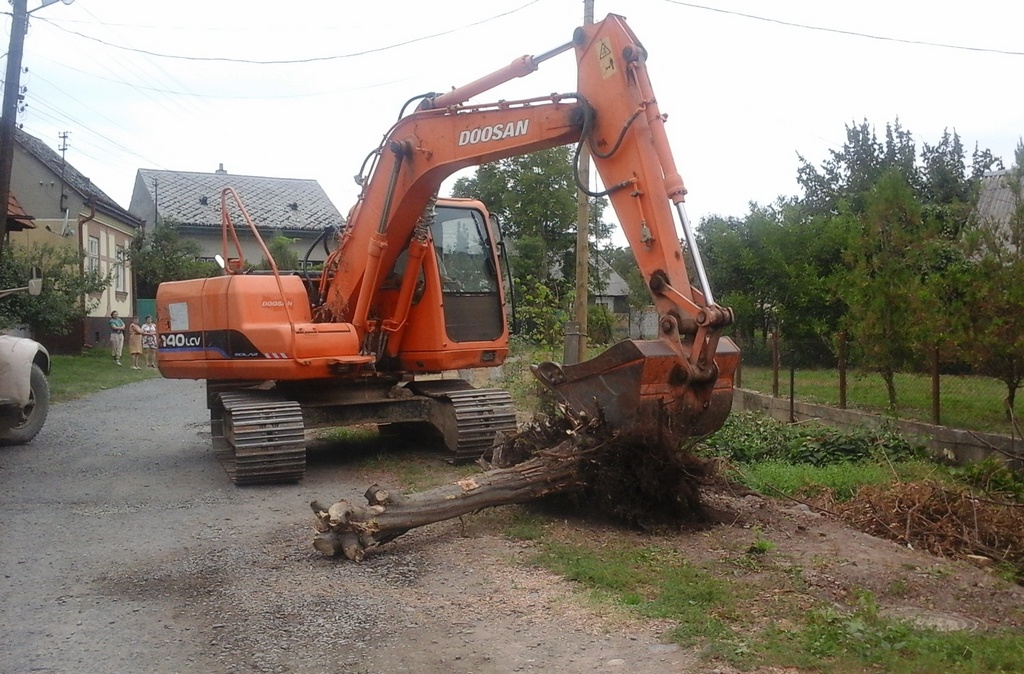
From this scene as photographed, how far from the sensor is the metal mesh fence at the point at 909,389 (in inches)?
421

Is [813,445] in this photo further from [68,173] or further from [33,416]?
[68,173]

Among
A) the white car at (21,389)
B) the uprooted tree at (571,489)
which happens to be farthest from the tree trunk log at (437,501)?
the white car at (21,389)

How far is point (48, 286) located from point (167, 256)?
1233 cm

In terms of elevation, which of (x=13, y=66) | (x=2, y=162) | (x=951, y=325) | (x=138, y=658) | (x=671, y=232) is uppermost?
(x=13, y=66)

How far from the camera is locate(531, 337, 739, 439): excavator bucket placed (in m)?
6.23

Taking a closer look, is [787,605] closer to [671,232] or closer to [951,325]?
[671,232]

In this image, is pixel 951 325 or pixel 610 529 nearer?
pixel 610 529

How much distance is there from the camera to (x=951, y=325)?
10.2 m

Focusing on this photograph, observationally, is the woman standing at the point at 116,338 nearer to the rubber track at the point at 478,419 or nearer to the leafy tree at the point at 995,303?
the rubber track at the point at 478,419

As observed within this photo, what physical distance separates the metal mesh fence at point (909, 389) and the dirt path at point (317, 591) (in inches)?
154

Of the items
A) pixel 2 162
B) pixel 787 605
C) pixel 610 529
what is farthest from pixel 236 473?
pixel 2 162

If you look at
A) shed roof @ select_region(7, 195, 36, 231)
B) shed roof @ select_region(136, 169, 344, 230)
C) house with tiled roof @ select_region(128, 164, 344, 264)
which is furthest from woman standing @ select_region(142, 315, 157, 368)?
shed roof @ select_region(136, 169, 344, 230)

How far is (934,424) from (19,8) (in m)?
15.6

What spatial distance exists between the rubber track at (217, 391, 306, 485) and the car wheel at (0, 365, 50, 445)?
166 inches
